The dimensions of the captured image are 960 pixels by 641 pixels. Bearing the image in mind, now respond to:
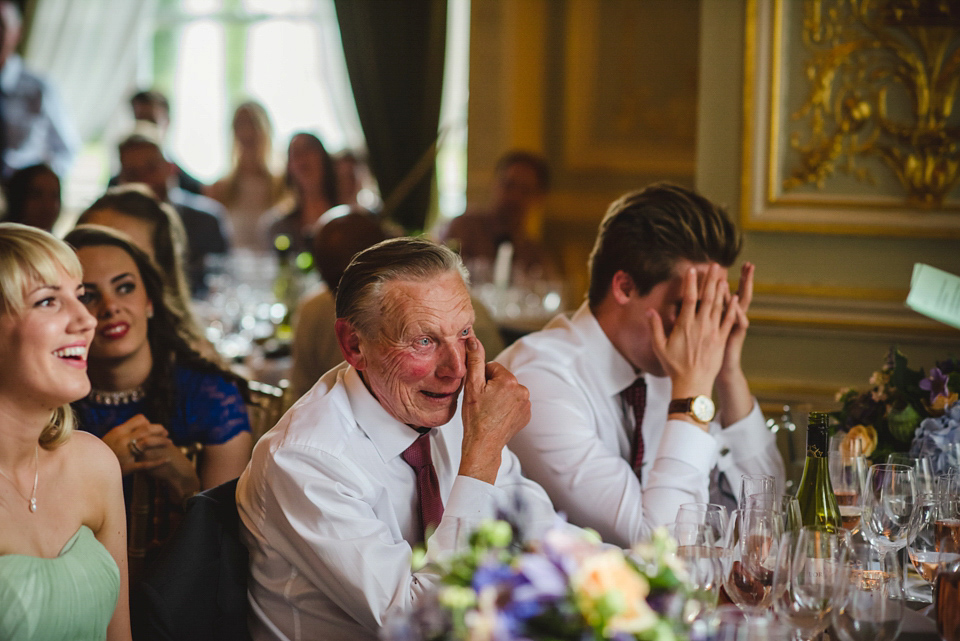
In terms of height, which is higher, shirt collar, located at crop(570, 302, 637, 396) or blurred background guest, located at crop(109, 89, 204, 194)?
blurred background guest, located at crop(109, 89, 204, 194)

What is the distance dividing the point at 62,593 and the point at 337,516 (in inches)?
16.3

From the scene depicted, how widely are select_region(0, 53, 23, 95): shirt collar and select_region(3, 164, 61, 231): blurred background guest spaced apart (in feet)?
10.1

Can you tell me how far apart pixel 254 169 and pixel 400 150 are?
1.02 m

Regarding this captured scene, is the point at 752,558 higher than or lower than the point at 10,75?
lower

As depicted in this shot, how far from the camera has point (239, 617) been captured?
1.57 meters

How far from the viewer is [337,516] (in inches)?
59.1

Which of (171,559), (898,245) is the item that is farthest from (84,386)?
(898,245)

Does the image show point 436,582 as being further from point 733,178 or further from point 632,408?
point 733,178

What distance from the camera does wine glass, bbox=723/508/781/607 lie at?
1.37m

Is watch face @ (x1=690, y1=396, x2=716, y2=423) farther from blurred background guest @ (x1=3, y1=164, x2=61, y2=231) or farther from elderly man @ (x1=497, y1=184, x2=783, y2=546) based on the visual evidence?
blurred background guest @ (x1=3, y1=164, x2=61, y2=231)

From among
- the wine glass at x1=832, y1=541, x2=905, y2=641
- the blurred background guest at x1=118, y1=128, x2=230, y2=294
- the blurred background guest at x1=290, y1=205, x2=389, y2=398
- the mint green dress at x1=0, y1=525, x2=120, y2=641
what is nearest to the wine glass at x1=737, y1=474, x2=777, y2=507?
the wine glass at x1=832, y1=541, x2=905, y2=641

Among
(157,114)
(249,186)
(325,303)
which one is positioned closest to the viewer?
(325,303)

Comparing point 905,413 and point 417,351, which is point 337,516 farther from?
point 905,413

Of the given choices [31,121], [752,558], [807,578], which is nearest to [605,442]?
[752,558]
